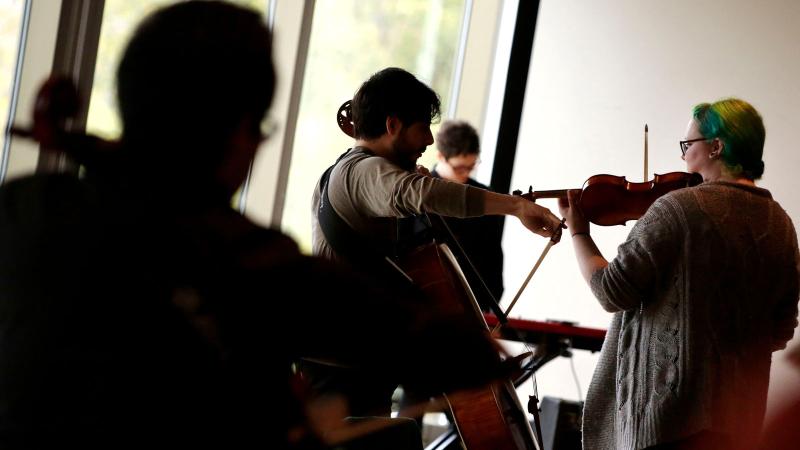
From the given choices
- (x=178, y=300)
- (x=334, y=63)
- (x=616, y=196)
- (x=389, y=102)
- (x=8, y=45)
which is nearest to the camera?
(x=178, y=300)

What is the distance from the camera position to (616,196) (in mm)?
2869

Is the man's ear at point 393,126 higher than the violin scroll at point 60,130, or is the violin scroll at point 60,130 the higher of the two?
the man's ear at point 393,126

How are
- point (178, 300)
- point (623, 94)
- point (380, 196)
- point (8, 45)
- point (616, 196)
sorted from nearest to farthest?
point (178, 300) → point (380, 196) → point (616, 196) → point (8, 45) → point (623, 94)

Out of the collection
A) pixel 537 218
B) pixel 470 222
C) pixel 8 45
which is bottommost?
pixel 470 222

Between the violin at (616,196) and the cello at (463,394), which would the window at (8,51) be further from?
the violin at (616,196)

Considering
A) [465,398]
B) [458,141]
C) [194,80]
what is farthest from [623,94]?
[194,80]

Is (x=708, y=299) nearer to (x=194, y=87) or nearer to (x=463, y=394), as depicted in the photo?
(x=463, y=394)

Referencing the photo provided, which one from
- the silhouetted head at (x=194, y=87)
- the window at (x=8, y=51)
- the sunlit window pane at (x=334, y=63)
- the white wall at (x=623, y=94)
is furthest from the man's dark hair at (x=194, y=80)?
the white wall at (x=623, y=94)

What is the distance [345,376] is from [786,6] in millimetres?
4105

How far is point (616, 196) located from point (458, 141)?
5.38 feet

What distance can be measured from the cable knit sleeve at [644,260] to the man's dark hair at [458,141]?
6.38 ft

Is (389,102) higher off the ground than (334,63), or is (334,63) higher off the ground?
(334,63)

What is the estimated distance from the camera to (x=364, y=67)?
200 inches

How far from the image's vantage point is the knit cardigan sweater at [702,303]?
2.45 meters
